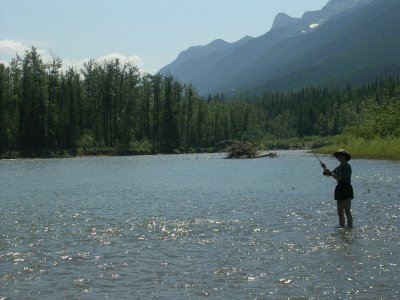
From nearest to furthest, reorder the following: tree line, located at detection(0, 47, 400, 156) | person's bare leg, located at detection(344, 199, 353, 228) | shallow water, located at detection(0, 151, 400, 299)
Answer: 1. shallow water, located at detection(0, 151, 400, 299)
2. person's bare leg, located at detection(344, 199, 353, 228)
3. tree line, located at detection(0, 47, 400, 156)

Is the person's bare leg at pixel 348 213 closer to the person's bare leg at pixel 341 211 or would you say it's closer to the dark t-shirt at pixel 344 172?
the person's bare leg at pixel 341 211

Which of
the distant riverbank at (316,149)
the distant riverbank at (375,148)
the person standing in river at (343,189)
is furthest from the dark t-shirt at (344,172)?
the distant riverbank at (375,148)

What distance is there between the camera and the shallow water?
460 inches

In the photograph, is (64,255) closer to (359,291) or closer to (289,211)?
(359,291)

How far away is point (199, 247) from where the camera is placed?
16.1 m

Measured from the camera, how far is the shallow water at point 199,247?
11.7 meters

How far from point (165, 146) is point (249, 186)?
307 ft

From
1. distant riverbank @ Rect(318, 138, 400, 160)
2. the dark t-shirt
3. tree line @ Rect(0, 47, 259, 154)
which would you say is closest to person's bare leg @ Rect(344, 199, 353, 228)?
the dark t-shirt

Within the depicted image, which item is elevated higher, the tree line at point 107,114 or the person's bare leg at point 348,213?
the tree line at point 107,114

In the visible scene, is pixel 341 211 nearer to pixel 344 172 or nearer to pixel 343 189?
pixel 343 189

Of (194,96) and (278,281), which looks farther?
(194,96)

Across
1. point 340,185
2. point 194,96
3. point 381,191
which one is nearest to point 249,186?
point 381,191

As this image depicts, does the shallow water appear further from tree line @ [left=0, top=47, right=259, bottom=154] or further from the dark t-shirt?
tree line @ [left=0, top=47, right=259, bottom=154]

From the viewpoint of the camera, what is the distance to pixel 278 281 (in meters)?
12.1
